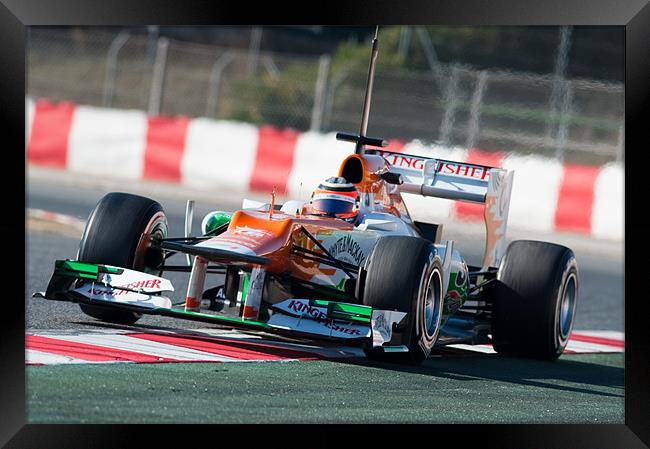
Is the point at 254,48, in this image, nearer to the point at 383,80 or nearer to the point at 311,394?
the point at 383,80

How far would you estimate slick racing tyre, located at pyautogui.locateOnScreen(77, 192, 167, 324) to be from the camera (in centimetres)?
834

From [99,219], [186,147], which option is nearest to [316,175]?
[186,147]

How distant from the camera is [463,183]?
1009 cm

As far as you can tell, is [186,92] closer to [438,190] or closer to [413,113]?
[413,113]

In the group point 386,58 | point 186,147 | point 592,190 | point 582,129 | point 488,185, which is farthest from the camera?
point 386,58

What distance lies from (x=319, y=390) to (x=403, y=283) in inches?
44.3

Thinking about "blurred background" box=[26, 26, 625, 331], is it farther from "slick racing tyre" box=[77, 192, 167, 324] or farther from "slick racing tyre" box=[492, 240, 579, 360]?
"slick racing tyre" box=[77, 192, 167, 324]

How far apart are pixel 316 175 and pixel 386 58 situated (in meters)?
8.53

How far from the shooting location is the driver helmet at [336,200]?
8.91m

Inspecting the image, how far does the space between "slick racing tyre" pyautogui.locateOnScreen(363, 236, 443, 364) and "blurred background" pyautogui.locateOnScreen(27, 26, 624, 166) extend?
1099 cm

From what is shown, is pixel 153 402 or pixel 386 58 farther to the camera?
pixel 386 58

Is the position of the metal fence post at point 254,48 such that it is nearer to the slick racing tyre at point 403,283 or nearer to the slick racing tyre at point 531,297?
the slick racing tyre at point 531,297

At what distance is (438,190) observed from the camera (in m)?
10.0
